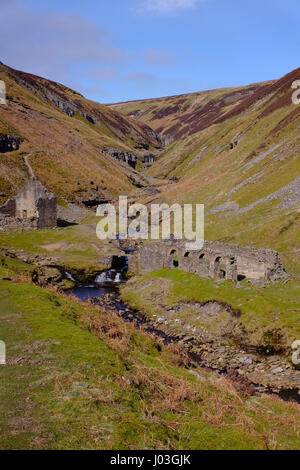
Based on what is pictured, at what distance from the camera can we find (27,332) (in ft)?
59.6

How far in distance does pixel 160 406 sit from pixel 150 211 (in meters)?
85.0

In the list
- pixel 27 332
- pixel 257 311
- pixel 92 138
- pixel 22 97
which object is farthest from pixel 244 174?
pixel 22 97

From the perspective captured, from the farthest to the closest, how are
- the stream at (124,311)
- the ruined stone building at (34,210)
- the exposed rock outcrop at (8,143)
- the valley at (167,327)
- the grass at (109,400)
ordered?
the exposed rock outcrop at (8,143), the ruined stone building at (34,210), the stream at (124,311), the valley at (167,327), the grass at (109,400)

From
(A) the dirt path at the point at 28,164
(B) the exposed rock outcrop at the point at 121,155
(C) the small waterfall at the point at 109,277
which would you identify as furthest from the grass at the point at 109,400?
(B) the exposed rock outcrop at the point at 121,155

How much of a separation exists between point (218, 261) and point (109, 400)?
30.3m

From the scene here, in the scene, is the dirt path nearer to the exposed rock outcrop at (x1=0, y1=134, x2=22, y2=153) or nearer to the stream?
the exposed rock outcrop at (x1=0, y1=134, x2=22, y2=153)

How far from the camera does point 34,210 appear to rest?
70.2m

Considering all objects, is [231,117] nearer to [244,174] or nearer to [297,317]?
[244,174]

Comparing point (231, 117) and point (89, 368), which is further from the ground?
point (231, 117)

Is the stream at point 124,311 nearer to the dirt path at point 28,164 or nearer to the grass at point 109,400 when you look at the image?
the grass at point 109,400

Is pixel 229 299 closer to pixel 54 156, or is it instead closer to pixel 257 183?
pixel 257 183

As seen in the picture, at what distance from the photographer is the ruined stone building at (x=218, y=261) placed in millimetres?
38562

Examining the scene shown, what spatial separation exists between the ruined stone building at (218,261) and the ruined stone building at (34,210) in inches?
1124

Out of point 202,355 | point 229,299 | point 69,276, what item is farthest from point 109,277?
point 202,355
